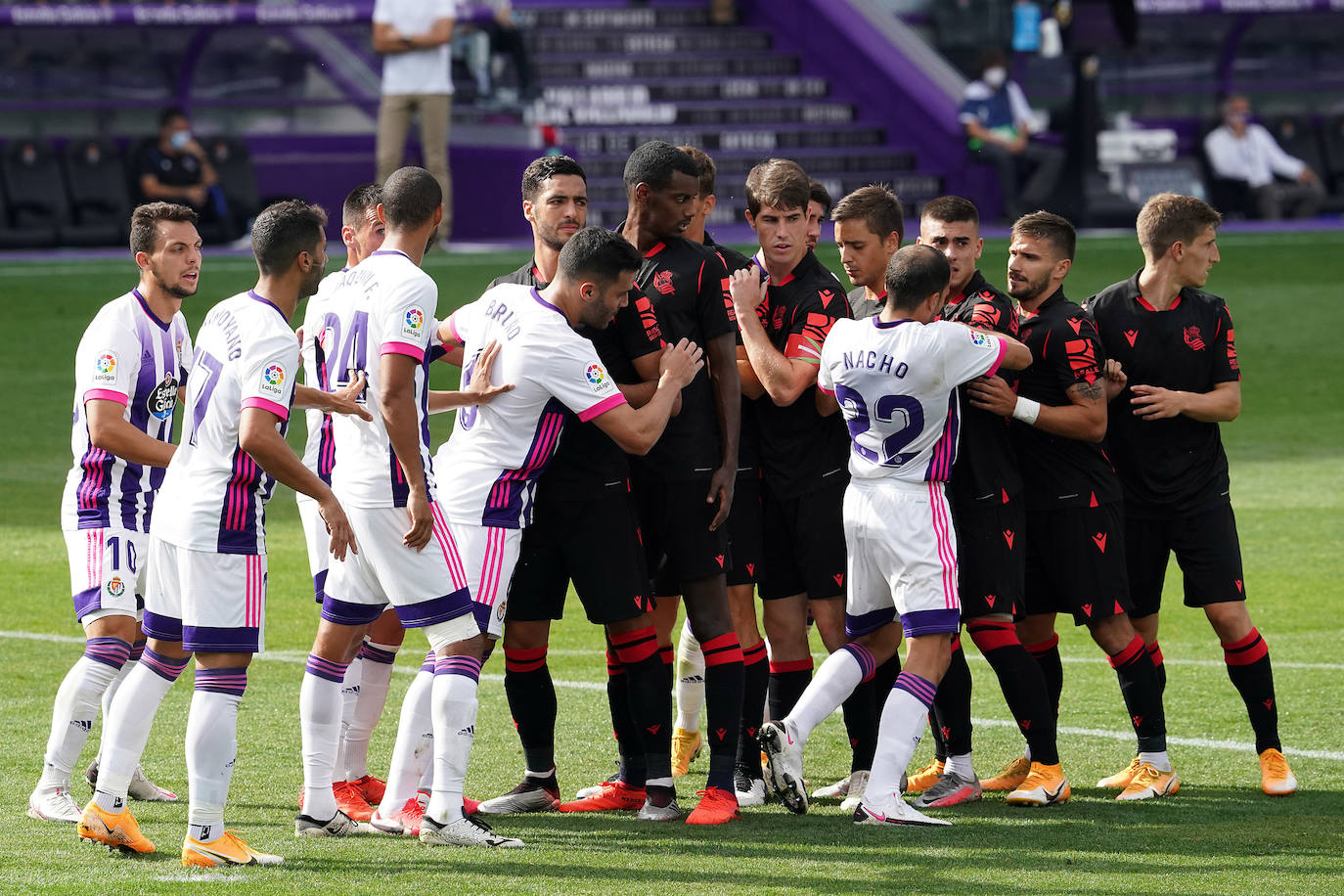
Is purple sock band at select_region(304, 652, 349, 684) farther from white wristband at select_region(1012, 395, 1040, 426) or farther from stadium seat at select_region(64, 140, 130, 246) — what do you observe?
stadium seat at select_region(64, 140, 130, 246)

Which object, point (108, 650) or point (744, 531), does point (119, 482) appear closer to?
point (108, 650)

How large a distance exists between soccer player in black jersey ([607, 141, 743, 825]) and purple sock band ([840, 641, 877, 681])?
0.37 metres

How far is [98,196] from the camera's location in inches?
754

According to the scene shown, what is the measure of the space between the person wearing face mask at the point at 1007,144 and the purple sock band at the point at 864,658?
52.2ft

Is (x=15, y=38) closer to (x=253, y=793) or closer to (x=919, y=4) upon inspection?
(x=919, y=4)

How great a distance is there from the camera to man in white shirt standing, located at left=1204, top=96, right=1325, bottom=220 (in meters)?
22.5

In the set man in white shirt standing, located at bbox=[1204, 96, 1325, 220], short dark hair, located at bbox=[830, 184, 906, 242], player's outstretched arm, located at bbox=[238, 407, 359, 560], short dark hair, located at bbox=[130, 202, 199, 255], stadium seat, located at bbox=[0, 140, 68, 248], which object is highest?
man in white shirt standing, located at bbox=[1204, 96, 1325, 220]

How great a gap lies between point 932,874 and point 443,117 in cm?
1315

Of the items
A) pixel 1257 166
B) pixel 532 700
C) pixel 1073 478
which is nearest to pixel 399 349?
pixel 532 700

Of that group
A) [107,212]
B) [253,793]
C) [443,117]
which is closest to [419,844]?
[253,793]

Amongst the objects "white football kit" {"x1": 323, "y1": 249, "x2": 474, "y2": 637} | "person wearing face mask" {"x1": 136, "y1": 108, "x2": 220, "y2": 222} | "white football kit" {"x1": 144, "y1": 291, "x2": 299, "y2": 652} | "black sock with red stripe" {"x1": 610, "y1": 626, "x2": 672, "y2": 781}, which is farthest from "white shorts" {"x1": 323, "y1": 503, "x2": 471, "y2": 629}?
"person wearing face mask" {"x1": 136, "y1": 108, "x2": 220, "y2": 222}

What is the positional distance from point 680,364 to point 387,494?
39.3 inches

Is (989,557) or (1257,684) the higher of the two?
(989,557)

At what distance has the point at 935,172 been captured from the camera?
862 inches
